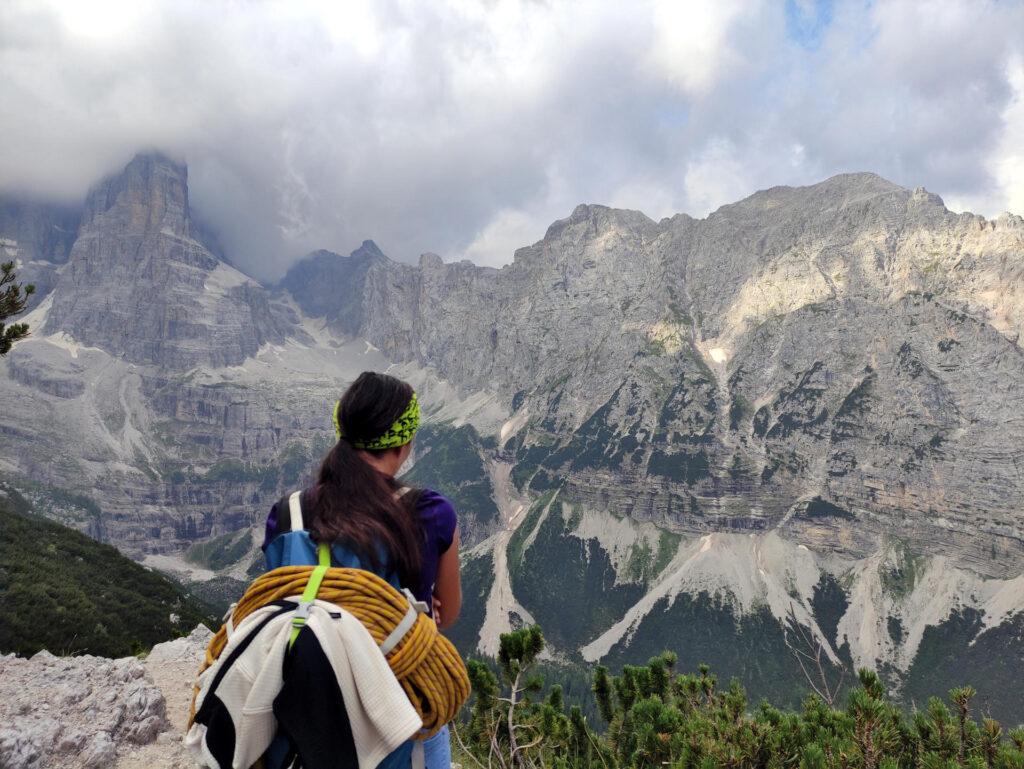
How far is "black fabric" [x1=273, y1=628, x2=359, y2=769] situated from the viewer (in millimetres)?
2490

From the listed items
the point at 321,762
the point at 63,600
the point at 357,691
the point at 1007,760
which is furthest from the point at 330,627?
the point at 63,600

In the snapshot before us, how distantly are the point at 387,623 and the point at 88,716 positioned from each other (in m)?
9.73

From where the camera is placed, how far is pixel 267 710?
8.39ft

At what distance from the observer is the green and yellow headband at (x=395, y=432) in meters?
3.74

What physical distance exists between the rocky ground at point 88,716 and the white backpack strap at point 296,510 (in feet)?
25.3

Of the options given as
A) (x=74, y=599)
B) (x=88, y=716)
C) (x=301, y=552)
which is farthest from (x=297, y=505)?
(x=74, y=599)

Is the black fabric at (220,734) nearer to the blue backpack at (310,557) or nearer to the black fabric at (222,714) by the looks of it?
the black fabric at (222,714)

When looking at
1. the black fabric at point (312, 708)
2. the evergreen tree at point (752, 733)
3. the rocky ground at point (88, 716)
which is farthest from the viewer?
the rocky ground at point (88, 716)

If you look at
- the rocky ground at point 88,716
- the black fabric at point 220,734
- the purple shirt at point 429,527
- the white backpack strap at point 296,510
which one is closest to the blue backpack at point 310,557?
the white backpack strap at point 296,510

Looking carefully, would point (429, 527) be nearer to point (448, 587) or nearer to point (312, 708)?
point (448, 587)

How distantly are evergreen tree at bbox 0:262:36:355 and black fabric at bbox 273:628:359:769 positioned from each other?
1301 centimetres

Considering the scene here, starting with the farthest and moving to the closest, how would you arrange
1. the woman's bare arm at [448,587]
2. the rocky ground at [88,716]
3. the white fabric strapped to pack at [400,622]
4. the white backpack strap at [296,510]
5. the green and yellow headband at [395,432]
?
1. the rocky ground at [88,716]
2. the green and yellow headband at [395,432]
3. the woman's bare arm at [448,587]
4. the white backpack strap at [296,510]
5. the white fabric strapped to pack at [400,622]

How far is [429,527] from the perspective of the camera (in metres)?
3.39

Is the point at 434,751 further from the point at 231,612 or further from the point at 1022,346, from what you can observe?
the point at 1022,346
